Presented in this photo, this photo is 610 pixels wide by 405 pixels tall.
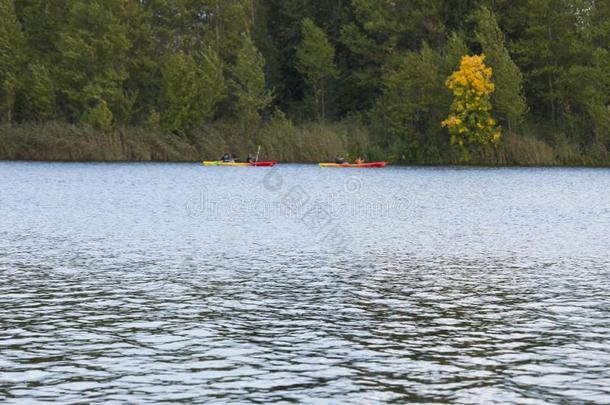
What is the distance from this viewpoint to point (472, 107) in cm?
7794

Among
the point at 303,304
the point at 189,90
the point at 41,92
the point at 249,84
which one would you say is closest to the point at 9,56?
the point at 41,92

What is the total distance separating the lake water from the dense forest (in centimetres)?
4004

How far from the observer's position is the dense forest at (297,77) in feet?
263

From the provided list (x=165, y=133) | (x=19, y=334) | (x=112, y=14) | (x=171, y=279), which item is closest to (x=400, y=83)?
(x=165, y=133)

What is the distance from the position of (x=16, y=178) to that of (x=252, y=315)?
4555 centimetres

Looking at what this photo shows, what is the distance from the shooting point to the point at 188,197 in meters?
46.6

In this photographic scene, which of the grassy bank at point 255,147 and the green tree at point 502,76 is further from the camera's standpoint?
the green tree at point 502,76

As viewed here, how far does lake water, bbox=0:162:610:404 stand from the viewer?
12766 millimetres

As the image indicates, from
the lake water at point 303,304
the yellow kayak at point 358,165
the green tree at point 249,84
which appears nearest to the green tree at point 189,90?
the green tree at point 249,84

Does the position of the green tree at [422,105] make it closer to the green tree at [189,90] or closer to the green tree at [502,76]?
the green tree at [502,76]

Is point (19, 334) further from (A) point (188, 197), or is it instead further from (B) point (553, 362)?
(A) point (188, 197)

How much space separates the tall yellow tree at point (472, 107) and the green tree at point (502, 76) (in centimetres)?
92

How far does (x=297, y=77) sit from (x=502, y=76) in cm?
3189

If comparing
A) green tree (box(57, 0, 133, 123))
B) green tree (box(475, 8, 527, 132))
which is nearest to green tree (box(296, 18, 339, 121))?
green tree (box(57, 0, 133, 123))
